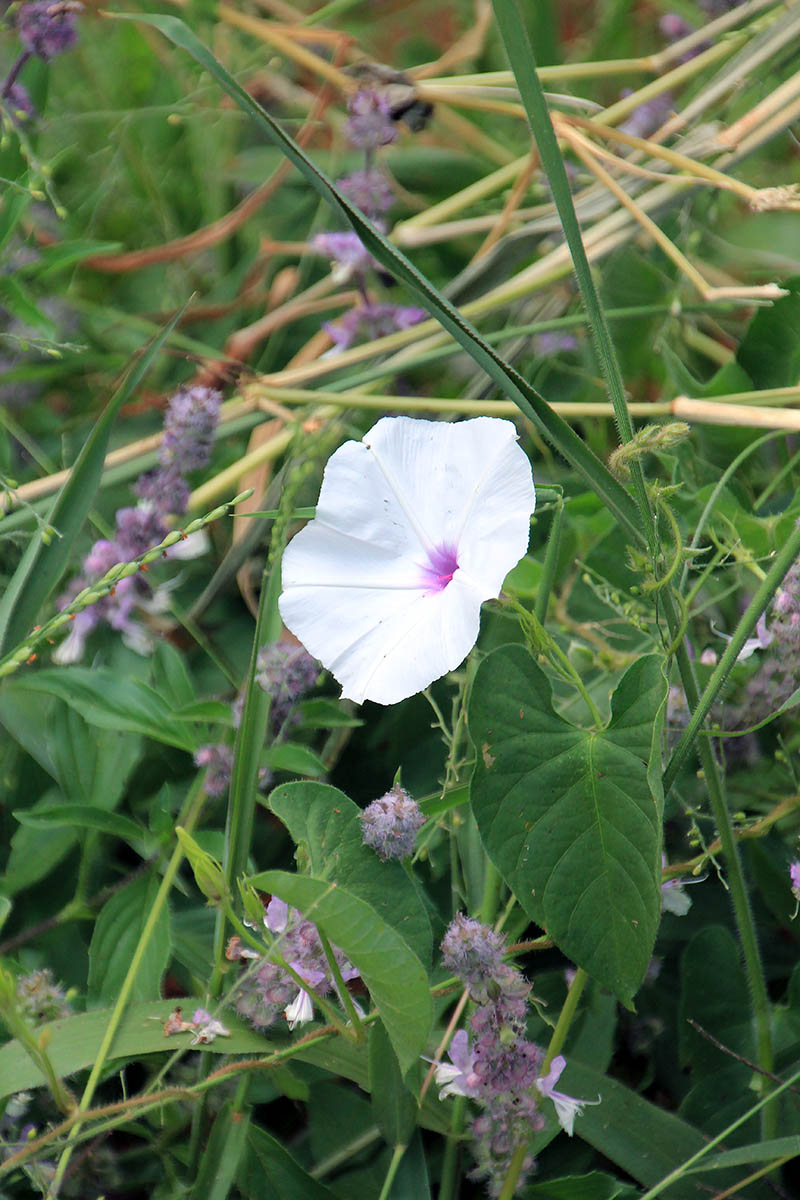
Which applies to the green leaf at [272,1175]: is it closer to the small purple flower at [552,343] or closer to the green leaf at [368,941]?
the green leaf at [368,941]

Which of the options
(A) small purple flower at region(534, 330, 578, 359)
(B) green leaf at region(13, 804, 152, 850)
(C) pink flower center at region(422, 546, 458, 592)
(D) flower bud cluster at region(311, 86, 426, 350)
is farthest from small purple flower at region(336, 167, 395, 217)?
(B) green leaf at region(13, 804, 152, 850)

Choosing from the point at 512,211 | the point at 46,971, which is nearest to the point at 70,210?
the point at 512,211

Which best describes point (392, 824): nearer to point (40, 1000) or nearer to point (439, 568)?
point (439, 568)

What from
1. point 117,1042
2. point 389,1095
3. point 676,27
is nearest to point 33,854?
Answer: point 117,1042

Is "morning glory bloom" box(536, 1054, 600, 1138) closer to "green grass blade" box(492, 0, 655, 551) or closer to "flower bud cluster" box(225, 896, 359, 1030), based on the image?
"flower bud cluster" box(225, 896, 359, 1030)

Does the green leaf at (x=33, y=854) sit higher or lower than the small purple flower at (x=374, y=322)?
lower

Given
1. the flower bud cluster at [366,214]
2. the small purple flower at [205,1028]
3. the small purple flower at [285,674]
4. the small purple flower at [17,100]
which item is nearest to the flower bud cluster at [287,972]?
the small purple flower at [205,1028]
